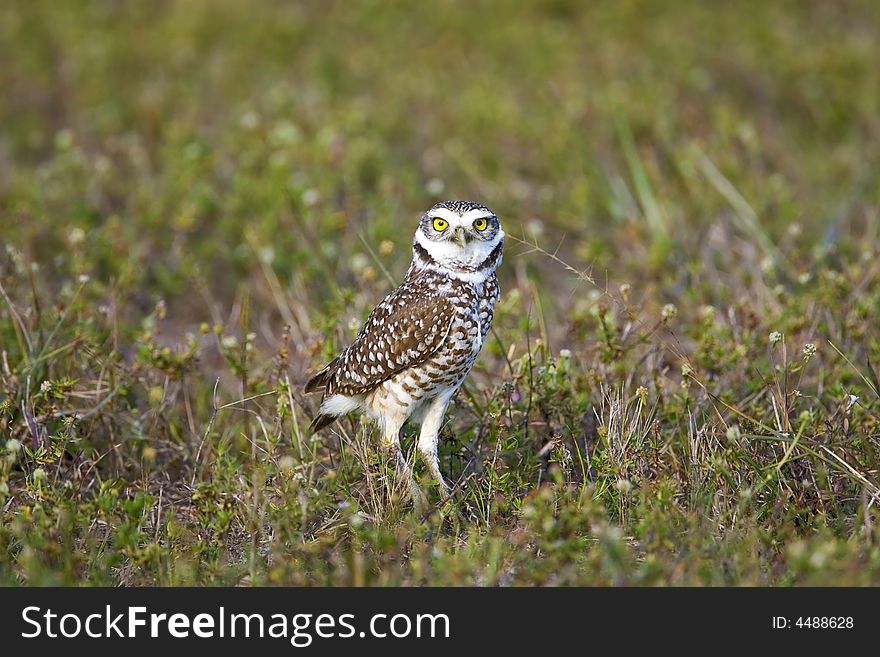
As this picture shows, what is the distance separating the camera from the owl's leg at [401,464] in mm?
4312

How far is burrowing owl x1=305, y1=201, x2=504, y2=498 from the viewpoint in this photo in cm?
427

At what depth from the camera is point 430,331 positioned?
14.0 feet

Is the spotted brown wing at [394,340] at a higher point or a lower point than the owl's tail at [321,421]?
higher

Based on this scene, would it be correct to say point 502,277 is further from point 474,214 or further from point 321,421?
point 474,214

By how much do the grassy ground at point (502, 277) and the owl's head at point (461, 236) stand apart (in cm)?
46

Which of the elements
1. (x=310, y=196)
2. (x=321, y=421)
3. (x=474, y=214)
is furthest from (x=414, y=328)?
(x=310, y=196)

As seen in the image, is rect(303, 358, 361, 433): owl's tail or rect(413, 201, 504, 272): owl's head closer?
rect(413, 201, 504, 272): owl's head

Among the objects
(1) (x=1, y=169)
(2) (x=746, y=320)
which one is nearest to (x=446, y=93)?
(1) (x=1, y=169)

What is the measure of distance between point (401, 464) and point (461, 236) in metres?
1.02

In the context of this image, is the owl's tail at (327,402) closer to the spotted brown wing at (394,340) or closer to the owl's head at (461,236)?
the spotted brown wing at (394,340)

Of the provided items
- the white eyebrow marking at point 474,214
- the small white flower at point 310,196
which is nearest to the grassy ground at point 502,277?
the small white flower at point 310,196

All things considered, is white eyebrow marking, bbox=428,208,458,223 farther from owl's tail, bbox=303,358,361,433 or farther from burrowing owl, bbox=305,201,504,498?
owl's tail, bbox=303,358,361,433

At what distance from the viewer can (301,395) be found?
195 inches

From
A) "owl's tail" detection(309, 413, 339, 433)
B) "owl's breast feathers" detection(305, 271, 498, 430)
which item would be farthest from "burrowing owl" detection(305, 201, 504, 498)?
"owl's tail" detection(309, 413, 339, 433)
